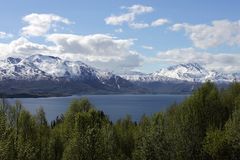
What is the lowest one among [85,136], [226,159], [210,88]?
[226,159]

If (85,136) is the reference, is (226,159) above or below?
below

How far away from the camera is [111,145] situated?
222 feet

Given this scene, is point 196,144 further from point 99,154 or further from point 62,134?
point 62,134

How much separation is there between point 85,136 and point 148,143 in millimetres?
9074

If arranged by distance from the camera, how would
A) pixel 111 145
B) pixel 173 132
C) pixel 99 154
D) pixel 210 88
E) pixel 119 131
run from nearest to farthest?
pixel 99 154 < pixel 173 132 < pixel 111 145 < pixel 210 88 < pixel 119 131

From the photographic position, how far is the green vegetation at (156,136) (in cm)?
5391

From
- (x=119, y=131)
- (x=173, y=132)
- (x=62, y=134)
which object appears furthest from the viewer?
(x=119, y=131)

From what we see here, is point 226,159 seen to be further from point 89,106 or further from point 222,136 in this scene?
point 89,106

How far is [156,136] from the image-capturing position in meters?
57.8

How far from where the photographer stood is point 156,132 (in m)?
58.1

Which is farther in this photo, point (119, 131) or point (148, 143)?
point (119, 131)

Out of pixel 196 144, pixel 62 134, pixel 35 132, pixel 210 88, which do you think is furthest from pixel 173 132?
pixel 35 132

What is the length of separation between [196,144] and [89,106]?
102 ft

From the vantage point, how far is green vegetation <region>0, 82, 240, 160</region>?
5391cm
